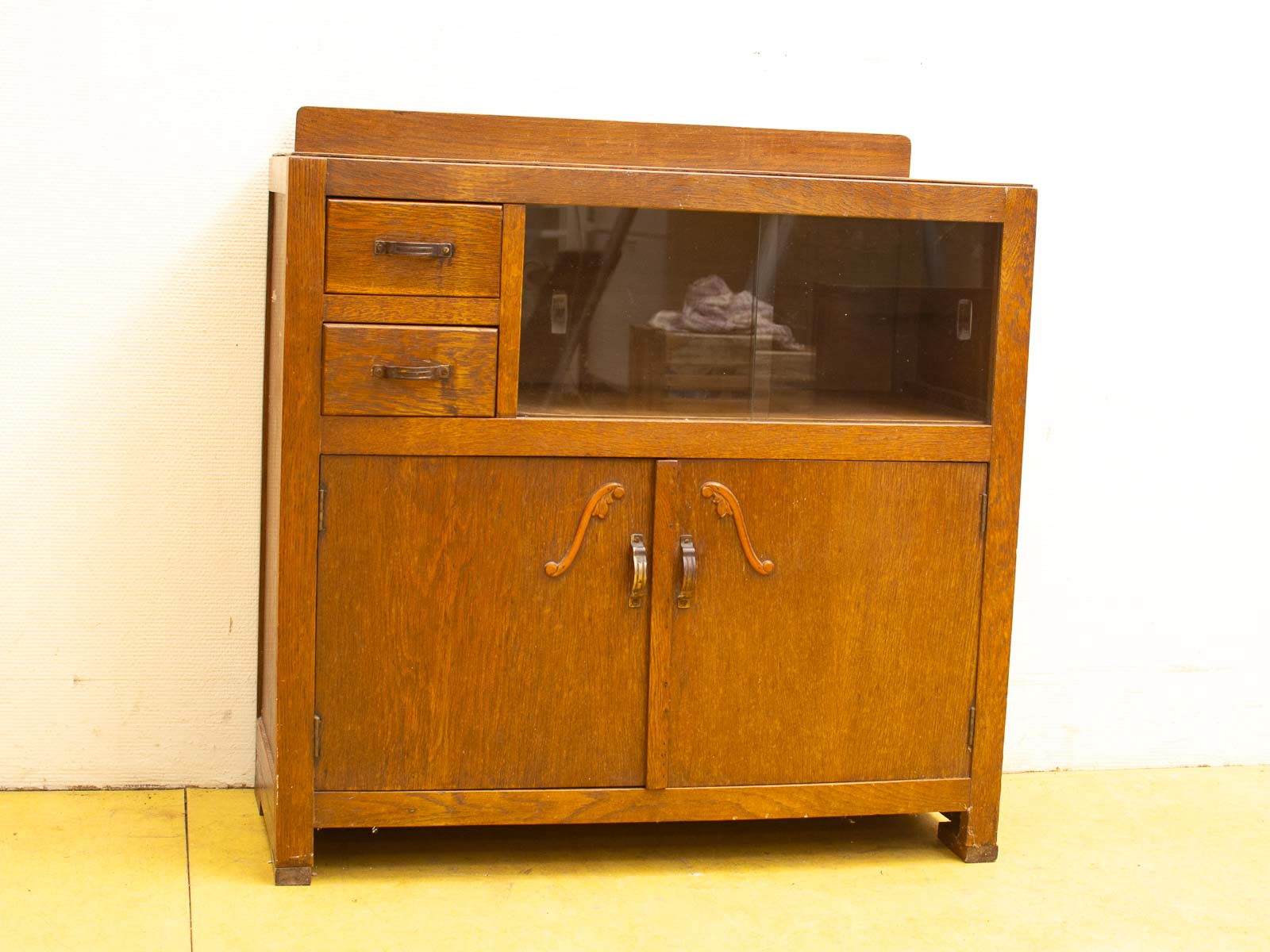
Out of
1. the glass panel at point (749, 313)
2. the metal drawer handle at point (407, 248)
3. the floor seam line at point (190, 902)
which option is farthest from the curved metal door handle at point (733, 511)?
the floor seam line at point (190, 902)

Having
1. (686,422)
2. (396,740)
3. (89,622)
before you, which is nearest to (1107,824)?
(686,422)

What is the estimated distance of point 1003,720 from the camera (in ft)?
7.94

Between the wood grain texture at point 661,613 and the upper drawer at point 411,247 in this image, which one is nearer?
the upper drawer at point 411,247

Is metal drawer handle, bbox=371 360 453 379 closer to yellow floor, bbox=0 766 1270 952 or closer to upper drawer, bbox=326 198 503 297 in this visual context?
upper drawer, bbox=326 198 503 297

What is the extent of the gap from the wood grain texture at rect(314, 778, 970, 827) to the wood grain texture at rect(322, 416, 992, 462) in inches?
21.4

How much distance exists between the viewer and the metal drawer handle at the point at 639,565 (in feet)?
7.52

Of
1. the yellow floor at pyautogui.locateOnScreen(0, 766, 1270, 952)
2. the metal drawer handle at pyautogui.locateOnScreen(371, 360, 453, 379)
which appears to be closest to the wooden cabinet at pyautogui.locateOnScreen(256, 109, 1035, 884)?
the metal drawer handle at pyautogui.locateOnScreen(371, 360, 453, 379)

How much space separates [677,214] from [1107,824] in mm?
1377

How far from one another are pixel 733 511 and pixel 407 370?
556 mm

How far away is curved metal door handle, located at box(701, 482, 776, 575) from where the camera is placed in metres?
2.32

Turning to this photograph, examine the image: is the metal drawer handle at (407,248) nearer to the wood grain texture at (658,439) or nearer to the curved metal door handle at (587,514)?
the wood grain texture at (658,439)

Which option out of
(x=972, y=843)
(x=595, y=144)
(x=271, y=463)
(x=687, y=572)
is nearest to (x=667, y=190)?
(x=595, y=144)

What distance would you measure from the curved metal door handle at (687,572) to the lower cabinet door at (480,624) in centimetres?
6

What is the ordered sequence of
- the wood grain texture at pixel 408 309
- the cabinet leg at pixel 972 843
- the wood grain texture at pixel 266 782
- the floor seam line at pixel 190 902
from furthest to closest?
the cabinet leg at pixel 972 843 → the wood grain texture at pixel 266 782 → the wood grain texture at pixel 408 309 → the floor seam line at pixel 190 902
